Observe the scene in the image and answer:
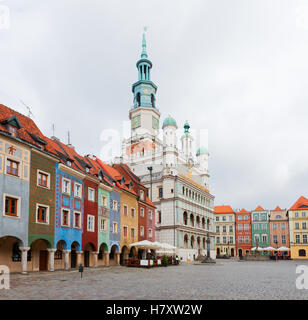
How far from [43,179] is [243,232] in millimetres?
75644

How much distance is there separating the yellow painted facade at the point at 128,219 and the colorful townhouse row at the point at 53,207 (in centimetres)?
11

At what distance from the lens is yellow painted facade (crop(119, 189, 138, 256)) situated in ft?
132

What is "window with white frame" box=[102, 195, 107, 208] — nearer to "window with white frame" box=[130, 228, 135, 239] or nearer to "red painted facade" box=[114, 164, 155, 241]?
"red painted facade" box=[114, 164, 155, 241]

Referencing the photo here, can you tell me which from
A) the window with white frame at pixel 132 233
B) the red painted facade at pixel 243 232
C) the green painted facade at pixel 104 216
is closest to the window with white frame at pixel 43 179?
the green painted facade at pixel 104 216

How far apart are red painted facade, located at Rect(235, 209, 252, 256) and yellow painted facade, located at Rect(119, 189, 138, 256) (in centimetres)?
5632

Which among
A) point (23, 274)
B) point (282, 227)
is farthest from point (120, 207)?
point (282, 227)

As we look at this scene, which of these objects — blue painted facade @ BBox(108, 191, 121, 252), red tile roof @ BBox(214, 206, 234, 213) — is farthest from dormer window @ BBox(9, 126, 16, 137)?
red tile roof @ BBox(214, 206, 234, 213)

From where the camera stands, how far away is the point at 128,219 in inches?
1641

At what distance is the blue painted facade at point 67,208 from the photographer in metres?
28.0

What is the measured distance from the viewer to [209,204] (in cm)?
7812

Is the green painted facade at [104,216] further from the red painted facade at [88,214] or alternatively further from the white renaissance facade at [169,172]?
the white renaissance facade at [169,172]
